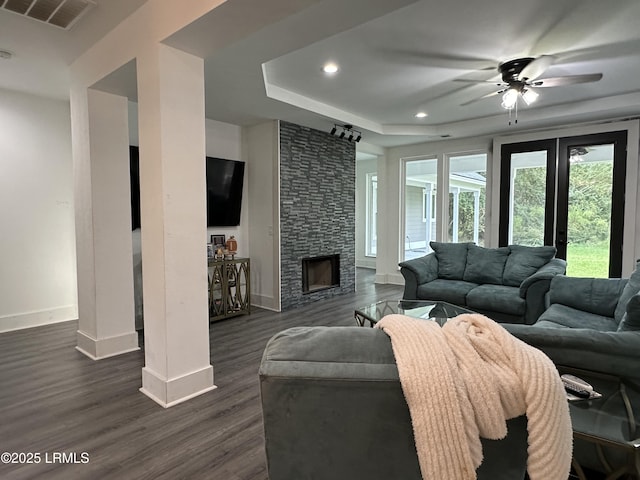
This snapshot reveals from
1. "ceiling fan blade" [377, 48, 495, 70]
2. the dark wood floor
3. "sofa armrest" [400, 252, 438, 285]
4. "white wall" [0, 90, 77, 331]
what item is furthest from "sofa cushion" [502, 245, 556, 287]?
"white wall" [0, 90, 77, 331]

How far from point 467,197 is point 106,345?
5.62 metres

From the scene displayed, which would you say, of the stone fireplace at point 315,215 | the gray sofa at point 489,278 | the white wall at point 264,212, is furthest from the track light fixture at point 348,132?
the gray sofa at point 489,278

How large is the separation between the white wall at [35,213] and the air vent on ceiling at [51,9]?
194cm

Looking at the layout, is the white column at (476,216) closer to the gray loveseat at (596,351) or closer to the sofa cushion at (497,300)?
the sofa cushion at (497,300)

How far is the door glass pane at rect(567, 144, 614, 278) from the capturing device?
479 cm

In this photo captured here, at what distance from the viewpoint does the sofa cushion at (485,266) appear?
4234 millimetres

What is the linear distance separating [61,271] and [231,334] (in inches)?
91.0

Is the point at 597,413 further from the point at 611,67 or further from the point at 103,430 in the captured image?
the point at 611,67

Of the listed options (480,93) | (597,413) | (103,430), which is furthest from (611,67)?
(103,430)

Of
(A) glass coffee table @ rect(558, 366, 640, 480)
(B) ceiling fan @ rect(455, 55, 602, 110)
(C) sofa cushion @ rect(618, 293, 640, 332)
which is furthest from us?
(B) ceiling fan @ rect(455, 55, 602, 110)

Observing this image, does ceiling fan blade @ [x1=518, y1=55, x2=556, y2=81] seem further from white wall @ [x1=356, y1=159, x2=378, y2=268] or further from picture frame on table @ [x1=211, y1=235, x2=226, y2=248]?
white wall @ [x1=356, y1=159, x2=378, y2=268]

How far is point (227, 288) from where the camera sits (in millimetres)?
4422

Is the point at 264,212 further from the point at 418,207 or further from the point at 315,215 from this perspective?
the point at 418,207

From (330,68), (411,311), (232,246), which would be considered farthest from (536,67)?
(232,246)
